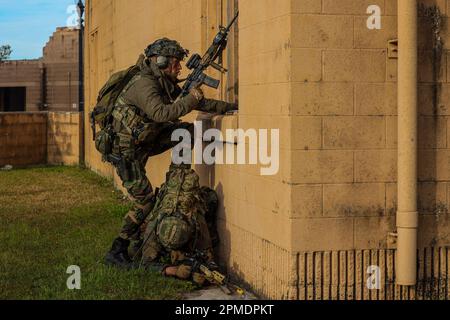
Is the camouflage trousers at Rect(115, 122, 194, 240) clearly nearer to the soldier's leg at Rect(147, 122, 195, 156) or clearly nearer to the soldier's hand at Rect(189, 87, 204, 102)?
the soldier's leg at Rect(147, 122, 195, 156)

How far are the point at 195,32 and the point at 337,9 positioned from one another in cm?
292

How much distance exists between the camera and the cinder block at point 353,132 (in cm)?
532

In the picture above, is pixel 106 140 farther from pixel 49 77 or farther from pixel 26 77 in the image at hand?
pixel 26 77

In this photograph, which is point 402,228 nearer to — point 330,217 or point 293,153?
point 330,217

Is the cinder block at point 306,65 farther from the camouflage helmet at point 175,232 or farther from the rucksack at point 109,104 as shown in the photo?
the rucksack at point 109,104

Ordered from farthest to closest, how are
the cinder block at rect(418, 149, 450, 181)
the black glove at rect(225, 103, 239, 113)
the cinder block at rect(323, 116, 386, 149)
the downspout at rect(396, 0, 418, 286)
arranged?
1. the black glove at rect(225, 103, 239, 113)
2. the cinder block at rect(418, 149, 450, 181)
3. the cinder block at rect(323, 116, 386, 149)
4. the downspout at rect(396, 0, 418, 286)

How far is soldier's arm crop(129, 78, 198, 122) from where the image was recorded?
6.48 meters

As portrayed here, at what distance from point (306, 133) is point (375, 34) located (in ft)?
2.81

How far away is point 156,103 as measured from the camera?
6629 millimetres

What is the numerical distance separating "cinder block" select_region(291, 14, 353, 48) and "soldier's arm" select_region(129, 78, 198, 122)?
150cm

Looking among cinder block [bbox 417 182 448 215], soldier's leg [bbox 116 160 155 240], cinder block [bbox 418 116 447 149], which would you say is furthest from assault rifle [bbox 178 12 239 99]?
cinder block [bbox 417 182 448 215]

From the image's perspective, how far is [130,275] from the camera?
648cm

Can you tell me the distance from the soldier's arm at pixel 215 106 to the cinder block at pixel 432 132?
215 centimetres
